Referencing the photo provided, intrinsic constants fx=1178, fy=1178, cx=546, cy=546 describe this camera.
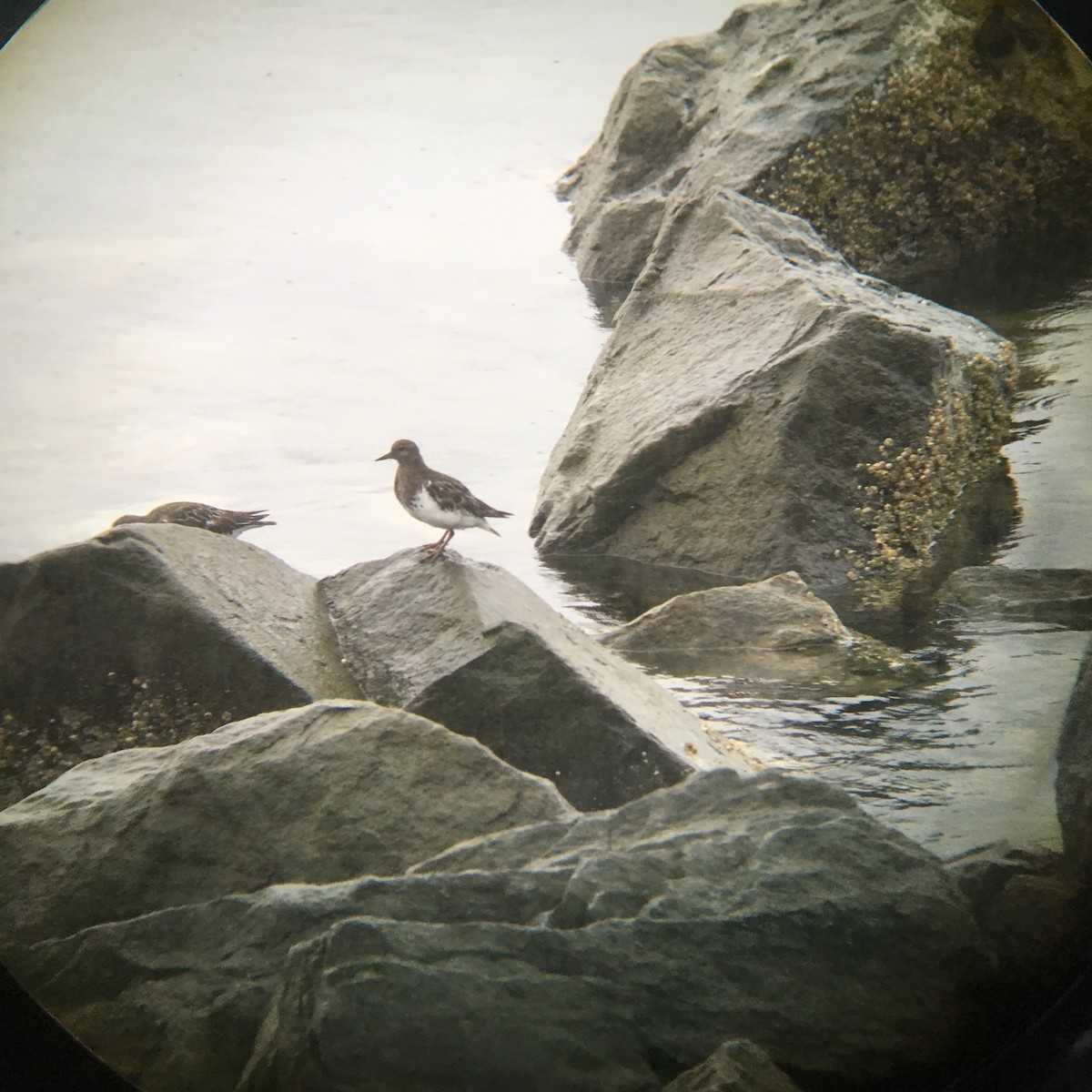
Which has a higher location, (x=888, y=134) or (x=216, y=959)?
(x=888, y=134)

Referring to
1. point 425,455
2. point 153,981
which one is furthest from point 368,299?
point 153,981

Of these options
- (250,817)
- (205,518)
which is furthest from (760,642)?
(205,518)

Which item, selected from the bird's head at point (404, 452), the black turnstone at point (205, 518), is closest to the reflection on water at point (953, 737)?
the bird's head at point (404, 452)

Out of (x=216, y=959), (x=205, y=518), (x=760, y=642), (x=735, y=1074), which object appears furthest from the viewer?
(x=760, y=642)

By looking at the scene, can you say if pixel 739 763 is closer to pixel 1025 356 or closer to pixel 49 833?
pixel 1025 356

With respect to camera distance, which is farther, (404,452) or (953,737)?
(404,452)

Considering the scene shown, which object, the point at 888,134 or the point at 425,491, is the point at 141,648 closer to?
the point at 425,491

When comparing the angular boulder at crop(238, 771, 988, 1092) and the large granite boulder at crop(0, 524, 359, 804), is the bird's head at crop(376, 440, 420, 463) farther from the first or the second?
the angular boulder at crop(238, 771, 988, 1092)
